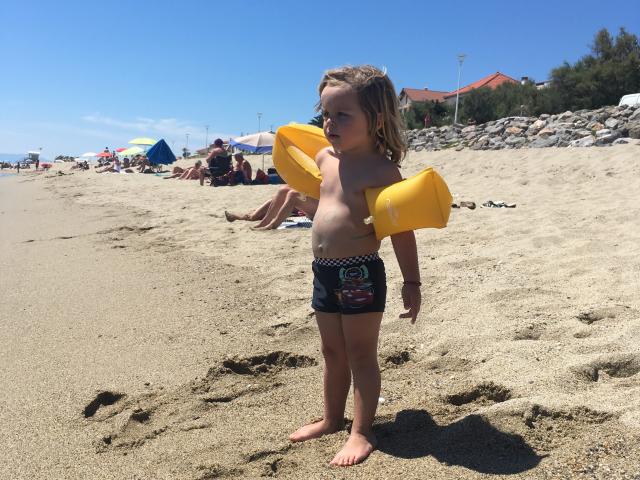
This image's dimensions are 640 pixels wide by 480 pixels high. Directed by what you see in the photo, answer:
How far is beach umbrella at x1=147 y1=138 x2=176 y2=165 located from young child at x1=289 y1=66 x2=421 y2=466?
72.3ft

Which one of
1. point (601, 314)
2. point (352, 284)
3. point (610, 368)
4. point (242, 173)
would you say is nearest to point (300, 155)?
point (352, 284)

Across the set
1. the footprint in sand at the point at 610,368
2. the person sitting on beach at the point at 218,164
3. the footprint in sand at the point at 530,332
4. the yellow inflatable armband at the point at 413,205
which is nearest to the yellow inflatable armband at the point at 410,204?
the yellow inflatable armband at the point at 413,205

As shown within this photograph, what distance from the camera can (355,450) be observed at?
2084 mm

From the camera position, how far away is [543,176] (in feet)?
30.9

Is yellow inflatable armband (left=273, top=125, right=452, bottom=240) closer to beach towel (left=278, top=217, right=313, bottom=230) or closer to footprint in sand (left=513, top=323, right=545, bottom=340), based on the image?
footprint in sand (left=513, top=323, right=545, bottom=340)

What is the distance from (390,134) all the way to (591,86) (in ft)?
101

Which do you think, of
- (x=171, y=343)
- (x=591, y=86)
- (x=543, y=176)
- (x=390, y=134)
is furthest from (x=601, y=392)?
(x=591, y=86)

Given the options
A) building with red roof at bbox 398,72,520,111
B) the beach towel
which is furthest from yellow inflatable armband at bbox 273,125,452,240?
building with red roof at bbox 398,72,520,111

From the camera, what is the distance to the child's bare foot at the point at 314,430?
2275mm

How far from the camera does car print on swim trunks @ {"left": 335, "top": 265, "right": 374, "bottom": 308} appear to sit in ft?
6.98

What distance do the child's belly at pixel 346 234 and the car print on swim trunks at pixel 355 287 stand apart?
66mm

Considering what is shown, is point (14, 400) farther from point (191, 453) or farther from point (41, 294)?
point (41, 294)

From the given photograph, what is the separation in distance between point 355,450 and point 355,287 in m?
0.61

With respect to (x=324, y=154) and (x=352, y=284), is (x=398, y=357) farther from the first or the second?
(x=324, y=154)
